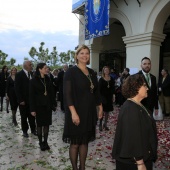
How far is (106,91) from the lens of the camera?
6762 millimetres

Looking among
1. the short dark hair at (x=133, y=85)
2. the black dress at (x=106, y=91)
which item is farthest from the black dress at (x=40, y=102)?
the short dark hair at (x=133, y=85)

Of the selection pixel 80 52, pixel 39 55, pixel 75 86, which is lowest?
pixel 75 86

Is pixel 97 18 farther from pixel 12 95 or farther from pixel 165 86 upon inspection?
pixel 12 95

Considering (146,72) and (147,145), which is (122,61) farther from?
(147,145)

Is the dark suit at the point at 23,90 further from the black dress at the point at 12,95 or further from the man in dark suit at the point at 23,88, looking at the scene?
the black dress at the point at 12,95

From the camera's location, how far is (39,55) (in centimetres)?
5556

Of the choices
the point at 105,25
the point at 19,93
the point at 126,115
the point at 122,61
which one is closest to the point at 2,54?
the point at 122,61

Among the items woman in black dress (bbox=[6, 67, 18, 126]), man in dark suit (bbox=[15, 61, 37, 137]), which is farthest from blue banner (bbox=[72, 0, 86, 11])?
man in dark suit (bbox=[15, 61, 37, 137])

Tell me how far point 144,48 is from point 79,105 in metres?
7.53

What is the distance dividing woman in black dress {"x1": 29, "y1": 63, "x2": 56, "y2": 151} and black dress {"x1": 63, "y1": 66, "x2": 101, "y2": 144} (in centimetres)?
164

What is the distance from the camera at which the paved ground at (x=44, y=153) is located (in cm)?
426

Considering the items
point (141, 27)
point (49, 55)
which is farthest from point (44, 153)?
point (49, 55)

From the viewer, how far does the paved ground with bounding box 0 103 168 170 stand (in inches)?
168

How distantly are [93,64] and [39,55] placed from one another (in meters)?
42.7
